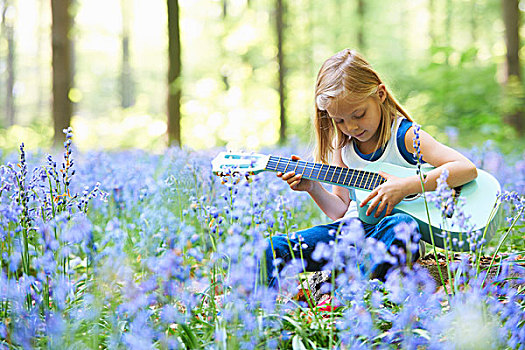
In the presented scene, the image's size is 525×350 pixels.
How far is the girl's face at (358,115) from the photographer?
2.82 m

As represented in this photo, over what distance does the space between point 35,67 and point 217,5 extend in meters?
21.4

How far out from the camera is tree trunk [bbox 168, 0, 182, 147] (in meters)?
8.70

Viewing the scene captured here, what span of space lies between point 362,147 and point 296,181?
1.82 ft

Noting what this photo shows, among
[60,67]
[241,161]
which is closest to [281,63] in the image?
[60,67]

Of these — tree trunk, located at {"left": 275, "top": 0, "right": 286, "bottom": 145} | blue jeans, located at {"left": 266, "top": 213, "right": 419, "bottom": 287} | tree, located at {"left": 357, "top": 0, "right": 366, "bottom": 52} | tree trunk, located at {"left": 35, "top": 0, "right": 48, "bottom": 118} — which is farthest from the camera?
tree trunk, located at {"left": 35, "top": 0, "right": 48, "bottom": 118}

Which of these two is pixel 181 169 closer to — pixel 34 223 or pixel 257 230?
pixel 34 223

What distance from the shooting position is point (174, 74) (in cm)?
893

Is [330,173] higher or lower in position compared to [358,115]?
lower

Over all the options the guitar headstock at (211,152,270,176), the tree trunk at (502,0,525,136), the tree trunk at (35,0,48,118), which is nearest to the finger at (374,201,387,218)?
the guitar headstock at (211,152,270,176)

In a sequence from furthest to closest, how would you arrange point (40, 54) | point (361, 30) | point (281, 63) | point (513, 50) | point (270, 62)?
point (40, 54) < point (270, 62) < point (361, 30) < point (281, 63) < point (513, 50)

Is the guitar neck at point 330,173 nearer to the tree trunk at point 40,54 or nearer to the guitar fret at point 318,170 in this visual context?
the guitar fret at point 318,170

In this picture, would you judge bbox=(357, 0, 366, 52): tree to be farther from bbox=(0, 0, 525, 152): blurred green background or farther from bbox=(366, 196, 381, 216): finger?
bbox=(366, 196, 381, 216): finger

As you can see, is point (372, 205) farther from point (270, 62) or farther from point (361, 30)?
point (270, 62)

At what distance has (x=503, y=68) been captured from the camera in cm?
1174
